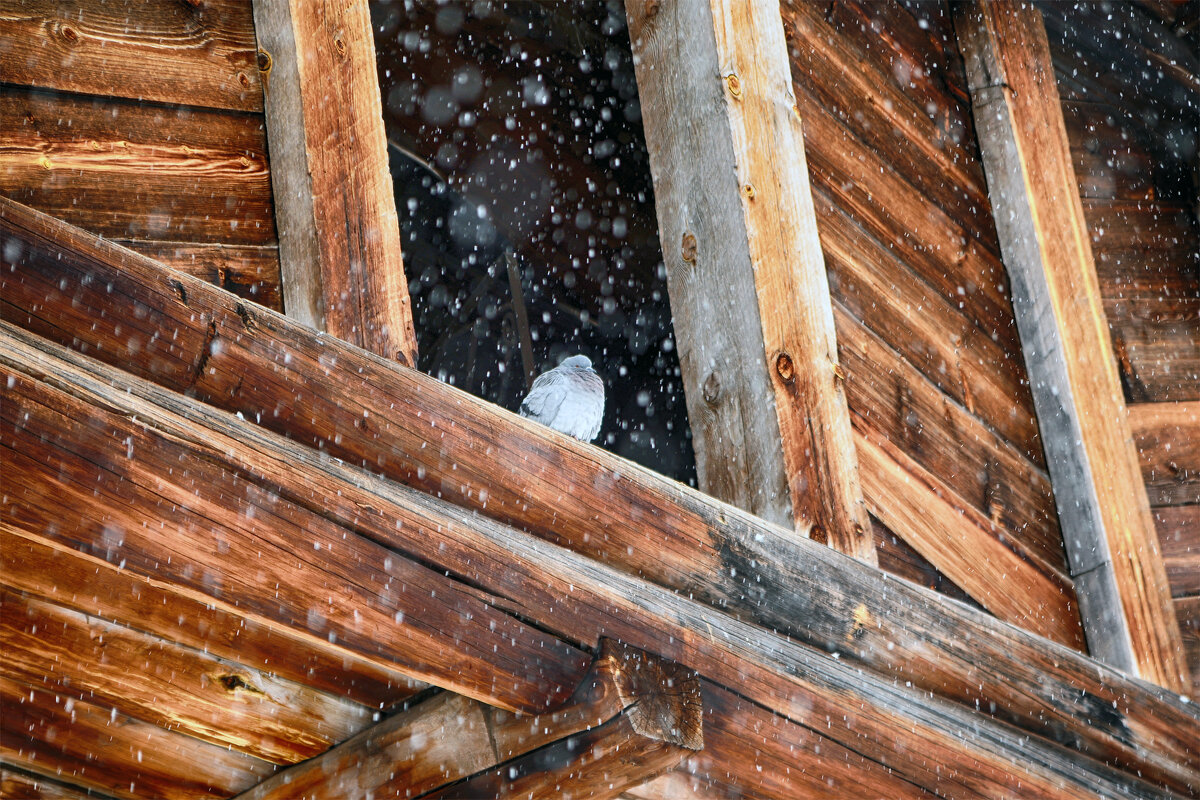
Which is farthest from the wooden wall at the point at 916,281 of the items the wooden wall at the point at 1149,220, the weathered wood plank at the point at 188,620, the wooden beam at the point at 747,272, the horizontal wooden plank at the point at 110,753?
the horizontal wooden plank at the point at 110,753

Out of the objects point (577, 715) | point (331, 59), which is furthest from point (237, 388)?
point (331, 59)

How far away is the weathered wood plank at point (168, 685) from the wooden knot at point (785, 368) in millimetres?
932

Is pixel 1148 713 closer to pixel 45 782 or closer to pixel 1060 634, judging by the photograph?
pixel 1060 634

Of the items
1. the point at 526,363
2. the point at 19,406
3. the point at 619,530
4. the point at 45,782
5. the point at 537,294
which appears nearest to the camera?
the point at 19,406

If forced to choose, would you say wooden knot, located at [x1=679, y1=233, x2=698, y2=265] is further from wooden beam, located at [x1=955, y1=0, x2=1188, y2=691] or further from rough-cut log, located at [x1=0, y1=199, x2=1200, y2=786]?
wooden beam, located at [x1=955, y1=0, x2=1188, y2=691]

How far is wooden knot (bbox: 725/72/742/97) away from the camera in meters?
2.04

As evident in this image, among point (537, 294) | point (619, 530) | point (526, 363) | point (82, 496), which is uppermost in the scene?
point (537, 294)

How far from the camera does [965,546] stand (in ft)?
7.68

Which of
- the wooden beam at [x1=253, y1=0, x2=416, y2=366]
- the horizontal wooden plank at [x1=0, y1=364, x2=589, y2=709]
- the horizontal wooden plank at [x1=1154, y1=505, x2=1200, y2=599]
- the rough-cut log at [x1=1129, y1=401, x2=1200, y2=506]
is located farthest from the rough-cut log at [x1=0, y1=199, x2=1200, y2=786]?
the rough-cut log at [x1=1129, y1=401, x2=1200, y2=506]

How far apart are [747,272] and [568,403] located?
56cm

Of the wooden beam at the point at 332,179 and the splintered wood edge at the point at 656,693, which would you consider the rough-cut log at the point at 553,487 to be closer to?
the splintered wood edge at the point at 656,693

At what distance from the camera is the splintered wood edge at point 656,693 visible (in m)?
1.20

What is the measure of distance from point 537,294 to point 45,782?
2575mm

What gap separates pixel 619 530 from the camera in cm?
144
